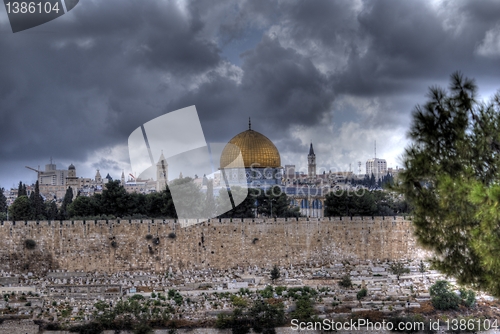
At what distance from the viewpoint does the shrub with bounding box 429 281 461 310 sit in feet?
60.1

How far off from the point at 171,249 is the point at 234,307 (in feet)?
17.3

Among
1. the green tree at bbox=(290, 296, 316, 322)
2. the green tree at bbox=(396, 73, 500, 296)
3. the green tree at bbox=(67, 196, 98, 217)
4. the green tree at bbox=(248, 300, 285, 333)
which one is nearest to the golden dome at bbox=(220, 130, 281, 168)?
the green tree at bbox=(67, 196, 98, 217)

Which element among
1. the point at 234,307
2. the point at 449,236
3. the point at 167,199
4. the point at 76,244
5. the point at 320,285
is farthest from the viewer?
the point at 167,199

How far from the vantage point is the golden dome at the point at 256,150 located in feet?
142

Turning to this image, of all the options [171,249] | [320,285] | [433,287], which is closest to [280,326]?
[320,285]

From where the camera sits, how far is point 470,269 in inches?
356

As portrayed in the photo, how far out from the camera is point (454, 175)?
8.73m

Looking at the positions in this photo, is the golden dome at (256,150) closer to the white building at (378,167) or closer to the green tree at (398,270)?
the green tree at (398,270)

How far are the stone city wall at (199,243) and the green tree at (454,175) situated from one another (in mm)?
14179

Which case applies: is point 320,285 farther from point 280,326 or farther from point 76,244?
point 76,244

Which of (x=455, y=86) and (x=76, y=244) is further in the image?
(x=76, y=244)

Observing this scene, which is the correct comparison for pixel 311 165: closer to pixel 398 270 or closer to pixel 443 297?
pixel 398 270

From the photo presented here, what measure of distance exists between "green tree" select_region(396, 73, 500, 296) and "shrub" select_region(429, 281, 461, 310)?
31.6ft

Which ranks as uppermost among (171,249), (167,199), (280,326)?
(167,199)
